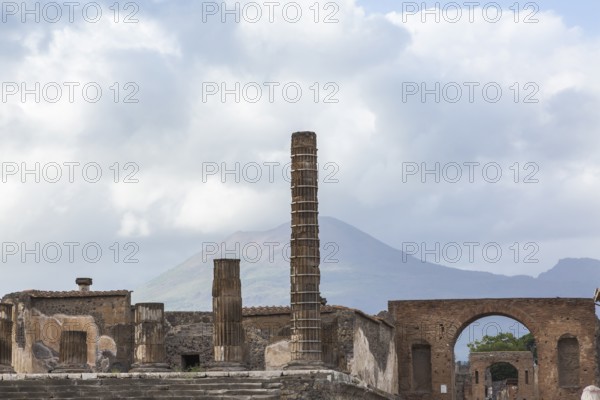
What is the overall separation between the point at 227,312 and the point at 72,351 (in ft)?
12.3

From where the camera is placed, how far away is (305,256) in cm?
2788

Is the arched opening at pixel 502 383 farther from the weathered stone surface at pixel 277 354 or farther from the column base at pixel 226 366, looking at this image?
the column base at pixel 226 366

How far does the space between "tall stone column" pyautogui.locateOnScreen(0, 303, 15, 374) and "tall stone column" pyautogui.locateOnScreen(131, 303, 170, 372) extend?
114 inches

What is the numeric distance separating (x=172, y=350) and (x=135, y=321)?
11.1ft

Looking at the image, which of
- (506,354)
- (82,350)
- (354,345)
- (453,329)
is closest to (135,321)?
(82,350)

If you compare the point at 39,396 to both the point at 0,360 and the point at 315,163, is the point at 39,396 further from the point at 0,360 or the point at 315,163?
the point at 315,163

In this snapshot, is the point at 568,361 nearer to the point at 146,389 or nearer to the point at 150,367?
the point at 150,367

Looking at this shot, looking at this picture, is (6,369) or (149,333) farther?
(149,333)

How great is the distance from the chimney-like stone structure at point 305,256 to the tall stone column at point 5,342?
612 centimetres

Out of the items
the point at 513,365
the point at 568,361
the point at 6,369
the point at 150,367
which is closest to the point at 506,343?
the point at 513,365

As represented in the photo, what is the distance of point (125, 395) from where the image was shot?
26.3 meters

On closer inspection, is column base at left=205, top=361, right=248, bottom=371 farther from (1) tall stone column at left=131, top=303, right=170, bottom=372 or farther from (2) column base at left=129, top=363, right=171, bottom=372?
(1) tall stone column at left=131, top=303, right=170, bottom=372

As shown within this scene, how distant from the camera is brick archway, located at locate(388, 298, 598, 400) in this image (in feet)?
142

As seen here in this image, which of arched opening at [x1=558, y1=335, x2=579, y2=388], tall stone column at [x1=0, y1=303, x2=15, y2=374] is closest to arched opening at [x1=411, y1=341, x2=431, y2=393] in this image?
arched opening at [x1=558, y1=335, x2=579, y2=388]
